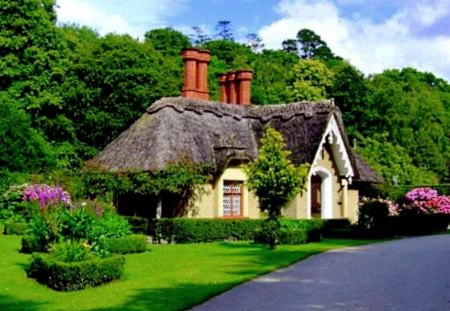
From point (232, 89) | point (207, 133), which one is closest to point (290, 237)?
point (207, 133)

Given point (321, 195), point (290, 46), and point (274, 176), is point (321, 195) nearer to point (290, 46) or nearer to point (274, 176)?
point (274, 176)

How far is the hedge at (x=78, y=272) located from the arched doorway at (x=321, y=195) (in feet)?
66.8

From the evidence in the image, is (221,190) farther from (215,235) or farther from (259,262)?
(259,262)

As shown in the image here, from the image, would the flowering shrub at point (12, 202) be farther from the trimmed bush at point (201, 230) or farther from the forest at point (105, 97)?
the trimmed bush at point (201, 230)

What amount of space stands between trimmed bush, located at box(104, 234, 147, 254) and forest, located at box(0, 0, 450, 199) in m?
11.9

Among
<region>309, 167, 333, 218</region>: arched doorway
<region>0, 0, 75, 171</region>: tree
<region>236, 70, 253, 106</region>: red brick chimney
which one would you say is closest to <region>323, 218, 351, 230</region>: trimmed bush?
<region>309, 167, 333, 218</region>: arched doorway

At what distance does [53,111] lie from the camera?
4122cm

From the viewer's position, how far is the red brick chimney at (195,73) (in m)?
34.2

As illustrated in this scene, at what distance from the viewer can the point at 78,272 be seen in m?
14.1

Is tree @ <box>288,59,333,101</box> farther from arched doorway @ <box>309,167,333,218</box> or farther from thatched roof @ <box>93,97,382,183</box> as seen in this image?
arched doorway @ <box>309,167,333,218</box>

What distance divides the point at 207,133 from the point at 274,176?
1089 cm

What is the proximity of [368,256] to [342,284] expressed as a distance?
5.49 meters

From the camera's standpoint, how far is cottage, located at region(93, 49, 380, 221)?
3008cm

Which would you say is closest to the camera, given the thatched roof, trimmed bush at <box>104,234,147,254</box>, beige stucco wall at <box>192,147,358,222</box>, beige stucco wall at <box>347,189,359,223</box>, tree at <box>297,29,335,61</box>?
trimmed bush at <box>104,234,147,254</box>
